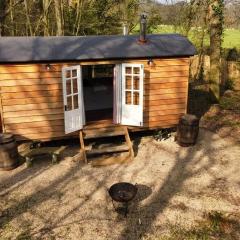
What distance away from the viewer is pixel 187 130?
38.4 ft

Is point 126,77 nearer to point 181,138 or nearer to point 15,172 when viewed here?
point 181,138

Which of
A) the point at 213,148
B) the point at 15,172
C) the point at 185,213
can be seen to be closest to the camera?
the point at 185,213

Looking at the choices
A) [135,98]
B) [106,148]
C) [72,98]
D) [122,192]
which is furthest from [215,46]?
[122,192]

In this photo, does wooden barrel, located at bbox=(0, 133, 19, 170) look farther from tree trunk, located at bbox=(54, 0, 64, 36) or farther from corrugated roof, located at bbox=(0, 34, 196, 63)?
tree trunk, located at bbox=(54, 0, 64, 36)

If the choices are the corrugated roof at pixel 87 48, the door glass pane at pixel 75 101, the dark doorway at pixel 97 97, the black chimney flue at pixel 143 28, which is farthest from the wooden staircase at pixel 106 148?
the black chimney flue at pixel 143 28

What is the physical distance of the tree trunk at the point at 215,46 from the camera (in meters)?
15.7

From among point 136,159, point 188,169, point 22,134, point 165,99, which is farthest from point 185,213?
point 22,134

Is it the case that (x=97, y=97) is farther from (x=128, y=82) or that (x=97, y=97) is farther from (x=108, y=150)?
(x=108, y=150)

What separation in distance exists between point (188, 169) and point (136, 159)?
68.0 inches

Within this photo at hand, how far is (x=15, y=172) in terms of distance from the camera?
10297 millimetres

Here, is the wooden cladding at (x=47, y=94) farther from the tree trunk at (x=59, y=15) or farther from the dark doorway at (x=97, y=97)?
the tree trunk at (x=59, y=15)

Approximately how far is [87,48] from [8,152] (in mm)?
4171

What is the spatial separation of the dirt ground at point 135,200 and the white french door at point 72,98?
1.09 metres

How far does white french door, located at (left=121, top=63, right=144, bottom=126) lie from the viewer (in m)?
11.4
